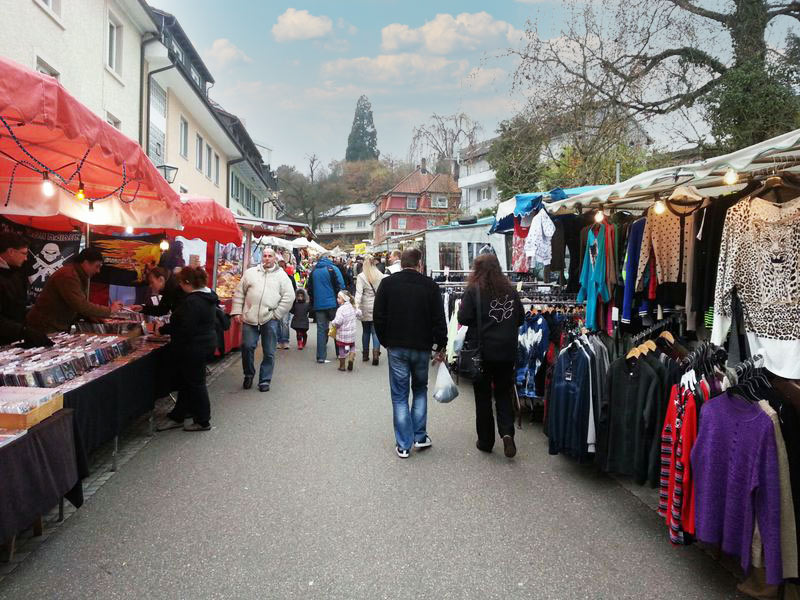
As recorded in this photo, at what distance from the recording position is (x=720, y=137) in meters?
13.2

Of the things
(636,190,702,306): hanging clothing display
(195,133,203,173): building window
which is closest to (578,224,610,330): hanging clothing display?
(636,190,702,306): hanging clothing display

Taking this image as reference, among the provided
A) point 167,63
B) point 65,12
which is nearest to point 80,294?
point 65,12

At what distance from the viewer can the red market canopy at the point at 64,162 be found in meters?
2.86

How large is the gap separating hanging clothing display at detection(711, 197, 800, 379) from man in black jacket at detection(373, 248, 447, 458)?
7.75 ft

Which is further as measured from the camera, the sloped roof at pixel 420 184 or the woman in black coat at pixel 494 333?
the sloped roof at pixel 420 184

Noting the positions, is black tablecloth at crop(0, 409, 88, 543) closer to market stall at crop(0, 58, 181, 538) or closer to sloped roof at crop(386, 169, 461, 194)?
market stall at crop(0, 58, 181, 538)

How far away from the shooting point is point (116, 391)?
15.3 ft

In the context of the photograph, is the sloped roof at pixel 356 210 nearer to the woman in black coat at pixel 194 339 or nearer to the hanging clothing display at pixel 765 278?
the woman in black coat at pixel 194 339

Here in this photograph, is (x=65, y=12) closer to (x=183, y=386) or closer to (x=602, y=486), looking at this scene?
(x=183, y=386)

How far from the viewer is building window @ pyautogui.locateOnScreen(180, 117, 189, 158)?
1970 cm

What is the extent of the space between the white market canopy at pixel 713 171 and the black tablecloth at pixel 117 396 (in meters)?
4.71

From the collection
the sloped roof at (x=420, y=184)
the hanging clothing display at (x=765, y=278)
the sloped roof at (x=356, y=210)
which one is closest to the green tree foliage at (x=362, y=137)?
the sloped roof at (x=356, y=210)

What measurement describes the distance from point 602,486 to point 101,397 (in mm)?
4301

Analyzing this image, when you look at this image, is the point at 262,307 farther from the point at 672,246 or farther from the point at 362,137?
the point at 362,137
